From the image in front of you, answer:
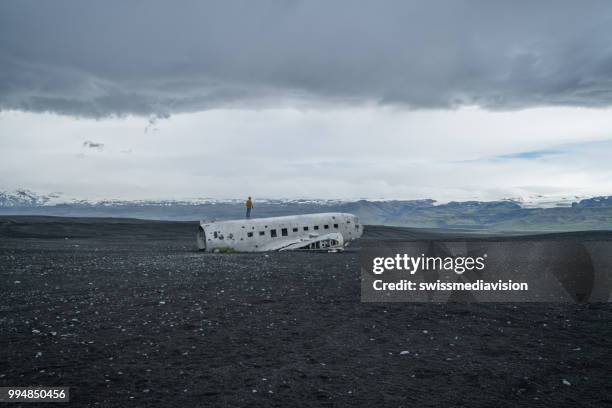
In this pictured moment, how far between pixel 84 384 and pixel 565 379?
10.7m

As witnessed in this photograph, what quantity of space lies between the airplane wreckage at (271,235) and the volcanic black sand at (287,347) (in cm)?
1455

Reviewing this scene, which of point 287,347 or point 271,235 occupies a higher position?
point 271,235

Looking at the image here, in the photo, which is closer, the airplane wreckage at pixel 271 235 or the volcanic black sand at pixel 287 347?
the volcanic black sand at pixel 287 347

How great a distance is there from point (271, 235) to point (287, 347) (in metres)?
24.2

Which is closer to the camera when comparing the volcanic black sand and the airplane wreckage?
the volcanic black sand

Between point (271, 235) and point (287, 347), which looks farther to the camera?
point (271, 235)

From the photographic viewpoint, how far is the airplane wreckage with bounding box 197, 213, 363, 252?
33.2m

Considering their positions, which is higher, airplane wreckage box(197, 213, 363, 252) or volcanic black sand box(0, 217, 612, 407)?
airplane wreckage box(197, 213, 363, 252)

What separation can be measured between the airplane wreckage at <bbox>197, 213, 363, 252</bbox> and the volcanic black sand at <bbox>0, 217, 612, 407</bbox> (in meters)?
14.6

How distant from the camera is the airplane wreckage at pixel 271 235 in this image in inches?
1308

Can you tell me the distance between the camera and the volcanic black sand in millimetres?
8531

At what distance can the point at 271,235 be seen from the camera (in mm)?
35094

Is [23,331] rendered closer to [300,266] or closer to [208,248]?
[300,266]

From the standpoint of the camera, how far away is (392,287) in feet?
62.8
